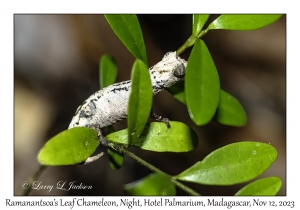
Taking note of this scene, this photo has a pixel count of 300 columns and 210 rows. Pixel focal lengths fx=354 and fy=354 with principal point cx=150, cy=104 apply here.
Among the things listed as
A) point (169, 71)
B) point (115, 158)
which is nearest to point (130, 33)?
point (169, 71)

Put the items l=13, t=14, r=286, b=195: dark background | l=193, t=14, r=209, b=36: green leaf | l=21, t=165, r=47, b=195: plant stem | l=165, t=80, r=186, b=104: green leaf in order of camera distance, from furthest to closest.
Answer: l=13, t=14, r=286, b=195: dark background < l=165, t=80, r=186, b=104: green leaf < l=21, t=165, r=47, b=195: plant stem < l=193, t=14, r=209, b=36: green leaf

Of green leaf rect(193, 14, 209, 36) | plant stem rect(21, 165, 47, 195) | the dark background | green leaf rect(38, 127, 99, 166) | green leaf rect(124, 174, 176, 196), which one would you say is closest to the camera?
green leaf rect(124, 174, 176, 196)

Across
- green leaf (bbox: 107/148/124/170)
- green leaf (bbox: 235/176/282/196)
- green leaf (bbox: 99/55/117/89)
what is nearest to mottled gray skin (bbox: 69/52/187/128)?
green leaf (bbox: 107/148/124/170)

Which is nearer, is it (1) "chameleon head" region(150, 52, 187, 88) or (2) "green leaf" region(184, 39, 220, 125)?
(2) "green leaf" region(184, 39, 220, 125)

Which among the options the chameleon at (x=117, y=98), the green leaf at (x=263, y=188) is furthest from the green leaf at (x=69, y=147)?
the green leaf at (x=263, y=188)

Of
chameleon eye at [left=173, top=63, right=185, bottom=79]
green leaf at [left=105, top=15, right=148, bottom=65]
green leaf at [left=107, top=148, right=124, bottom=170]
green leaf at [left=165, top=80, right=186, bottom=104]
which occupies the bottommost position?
green leaf at [left=107, top=148, right=124, bottom=170]

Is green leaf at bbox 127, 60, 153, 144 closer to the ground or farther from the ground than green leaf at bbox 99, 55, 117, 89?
closer to the ground

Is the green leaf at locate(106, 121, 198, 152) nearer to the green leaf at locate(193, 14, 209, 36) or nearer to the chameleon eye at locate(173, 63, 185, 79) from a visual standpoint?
the chameleon eye at locate(173, 63, 185, 79)
